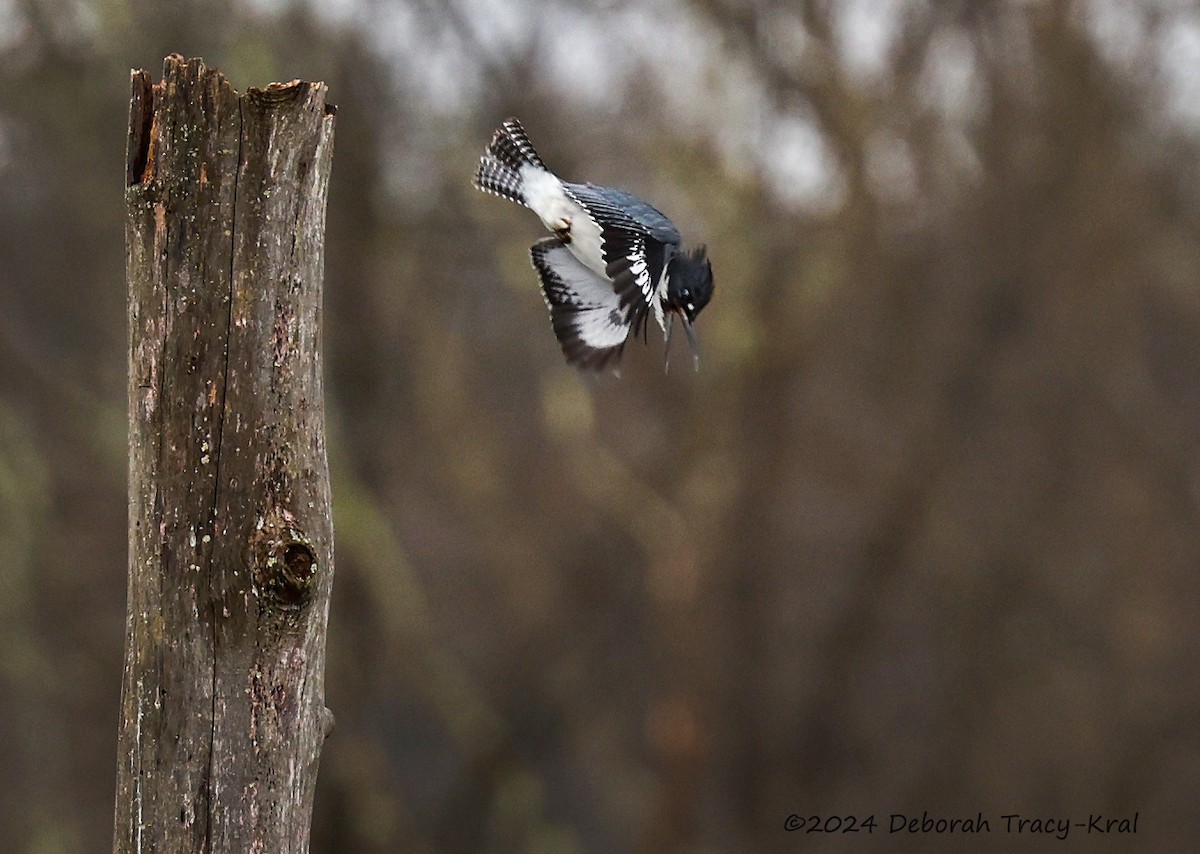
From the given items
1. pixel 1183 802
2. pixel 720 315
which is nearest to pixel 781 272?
pixel 720 315

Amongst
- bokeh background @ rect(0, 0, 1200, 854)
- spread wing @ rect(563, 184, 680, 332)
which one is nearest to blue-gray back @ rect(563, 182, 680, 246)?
spread wing @ rect(563, 184, 680, 332)

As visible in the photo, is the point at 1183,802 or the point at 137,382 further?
the point at 1183,802

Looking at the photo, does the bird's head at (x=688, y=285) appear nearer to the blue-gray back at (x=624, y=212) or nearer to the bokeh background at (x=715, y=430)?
the blue-gray back at (x=624, y=212)

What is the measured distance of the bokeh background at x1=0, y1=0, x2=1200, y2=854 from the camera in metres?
8.52

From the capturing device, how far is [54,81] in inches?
330

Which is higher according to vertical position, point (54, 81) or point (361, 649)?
point (54, 81)

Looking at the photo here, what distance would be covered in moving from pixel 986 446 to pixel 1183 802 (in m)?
2.93

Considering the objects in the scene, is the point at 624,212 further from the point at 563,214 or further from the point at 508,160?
the point at 508,160

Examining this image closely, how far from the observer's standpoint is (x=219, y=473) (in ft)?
7.38

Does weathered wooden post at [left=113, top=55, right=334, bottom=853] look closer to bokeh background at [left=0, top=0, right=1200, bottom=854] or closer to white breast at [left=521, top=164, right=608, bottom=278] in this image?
white breast at [left=521, top=164, right=608, bottom=278]

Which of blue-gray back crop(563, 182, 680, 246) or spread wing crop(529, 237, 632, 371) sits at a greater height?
blue-gray back crop(563, 182, 680, 246)

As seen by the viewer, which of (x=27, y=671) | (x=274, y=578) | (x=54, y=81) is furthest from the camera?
(x=27, y=671)

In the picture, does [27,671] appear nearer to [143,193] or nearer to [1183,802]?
[143,193]

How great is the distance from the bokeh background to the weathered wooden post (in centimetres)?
578
